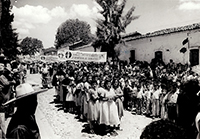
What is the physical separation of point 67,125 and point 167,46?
34.2 ft

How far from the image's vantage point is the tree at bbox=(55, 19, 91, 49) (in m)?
33.5

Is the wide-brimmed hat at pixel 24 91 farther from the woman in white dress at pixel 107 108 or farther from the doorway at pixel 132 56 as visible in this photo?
the doorway at pixel 132 56

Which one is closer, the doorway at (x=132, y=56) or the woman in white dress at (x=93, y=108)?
the woman in white dress at (x=93, y=108)

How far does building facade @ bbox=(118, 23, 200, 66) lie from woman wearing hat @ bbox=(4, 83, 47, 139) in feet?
38.9

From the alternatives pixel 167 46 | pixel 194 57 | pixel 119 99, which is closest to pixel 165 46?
pixel 167 46

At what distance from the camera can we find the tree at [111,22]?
16.0 m

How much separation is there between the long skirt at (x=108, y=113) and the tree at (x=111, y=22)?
10856 mm

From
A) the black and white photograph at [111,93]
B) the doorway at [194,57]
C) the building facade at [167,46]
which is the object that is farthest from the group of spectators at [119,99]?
the building facade at [167,46]

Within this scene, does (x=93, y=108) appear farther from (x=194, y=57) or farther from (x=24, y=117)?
(x=194, y=57)

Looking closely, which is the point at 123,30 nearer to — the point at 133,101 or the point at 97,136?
the point at 133,101

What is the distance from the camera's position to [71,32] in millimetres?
36000

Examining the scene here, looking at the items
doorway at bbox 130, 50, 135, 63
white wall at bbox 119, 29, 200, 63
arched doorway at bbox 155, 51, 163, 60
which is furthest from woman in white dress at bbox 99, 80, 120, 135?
doorway at bbox 130, 50, 135, 63

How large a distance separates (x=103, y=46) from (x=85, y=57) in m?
7.71

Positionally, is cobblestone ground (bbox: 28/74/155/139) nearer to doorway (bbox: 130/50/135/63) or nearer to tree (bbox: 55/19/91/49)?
doorway (bbox: 130/50/135/63)
